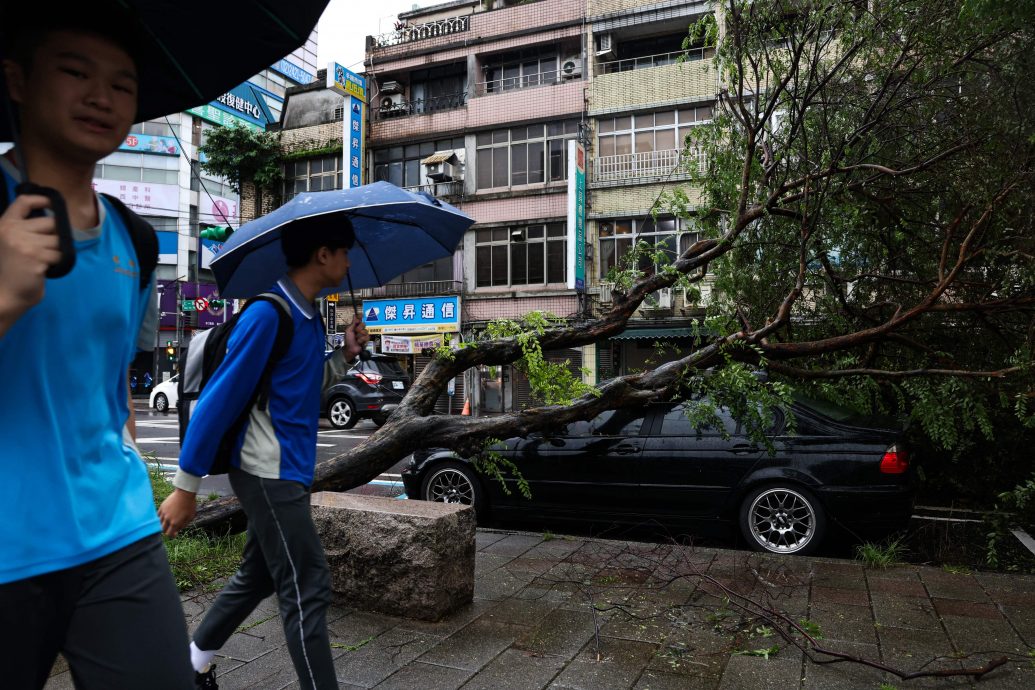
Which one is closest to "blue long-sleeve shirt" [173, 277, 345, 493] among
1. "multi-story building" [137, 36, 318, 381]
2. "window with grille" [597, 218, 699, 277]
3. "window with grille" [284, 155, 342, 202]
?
"window with grille" [597, 218, 699, 277]

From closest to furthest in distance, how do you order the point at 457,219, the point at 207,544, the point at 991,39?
the point at 457,219
the point at 207,544
the point at 991,39

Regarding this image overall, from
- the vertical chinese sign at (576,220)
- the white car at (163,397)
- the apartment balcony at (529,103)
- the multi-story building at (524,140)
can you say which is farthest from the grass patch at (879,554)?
the white car at (163,397)

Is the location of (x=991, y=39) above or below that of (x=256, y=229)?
above

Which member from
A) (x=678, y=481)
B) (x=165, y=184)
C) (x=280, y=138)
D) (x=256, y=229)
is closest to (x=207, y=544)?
(x=256, y=229)

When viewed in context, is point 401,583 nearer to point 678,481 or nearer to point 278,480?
point 278,480

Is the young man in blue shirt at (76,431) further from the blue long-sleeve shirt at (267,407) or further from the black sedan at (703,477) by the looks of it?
the black sedan at (703,477)

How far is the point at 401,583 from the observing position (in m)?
4.32

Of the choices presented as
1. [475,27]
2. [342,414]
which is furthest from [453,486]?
[475,27]

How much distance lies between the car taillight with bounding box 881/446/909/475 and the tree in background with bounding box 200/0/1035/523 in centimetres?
33

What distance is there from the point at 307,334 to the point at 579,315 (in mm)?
21268

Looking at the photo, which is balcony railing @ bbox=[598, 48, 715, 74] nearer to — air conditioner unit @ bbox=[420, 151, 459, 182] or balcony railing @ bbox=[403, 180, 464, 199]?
air conditioner unit @ bbox=[420, 151, 459, 182]

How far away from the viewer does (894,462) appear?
614cm

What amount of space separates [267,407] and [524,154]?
24224 mm

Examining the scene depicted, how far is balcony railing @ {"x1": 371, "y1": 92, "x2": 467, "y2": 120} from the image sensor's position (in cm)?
2777
